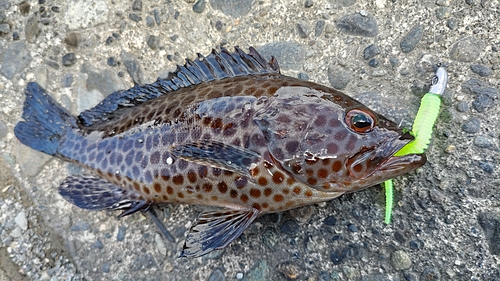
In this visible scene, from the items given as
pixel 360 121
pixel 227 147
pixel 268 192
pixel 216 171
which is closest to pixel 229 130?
pixel 227 147

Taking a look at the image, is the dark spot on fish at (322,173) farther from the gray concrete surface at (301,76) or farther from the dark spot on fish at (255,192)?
the gray concrete surface at (301,76)

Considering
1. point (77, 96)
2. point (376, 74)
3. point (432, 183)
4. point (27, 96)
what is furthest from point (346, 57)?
point (27, 96)

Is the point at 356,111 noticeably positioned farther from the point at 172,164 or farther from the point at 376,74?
the point at 172,164

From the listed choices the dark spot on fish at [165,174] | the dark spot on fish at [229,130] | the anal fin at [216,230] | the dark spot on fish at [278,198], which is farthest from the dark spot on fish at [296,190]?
the dark spot on fish at [165,174]

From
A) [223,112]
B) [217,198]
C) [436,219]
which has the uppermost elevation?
[223,112]

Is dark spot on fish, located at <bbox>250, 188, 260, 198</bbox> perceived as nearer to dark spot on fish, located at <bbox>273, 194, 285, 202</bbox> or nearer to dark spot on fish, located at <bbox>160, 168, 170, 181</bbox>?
dark spot on fish, located at <bbox>273, 194, 285, 202</bbox>

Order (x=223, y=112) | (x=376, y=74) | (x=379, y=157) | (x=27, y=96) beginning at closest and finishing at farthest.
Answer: (x=379, y=157) → (x=223, y=112) → (x=376, y=74) → (x=27, y=96)

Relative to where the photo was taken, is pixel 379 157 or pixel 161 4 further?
pixel 161 4
